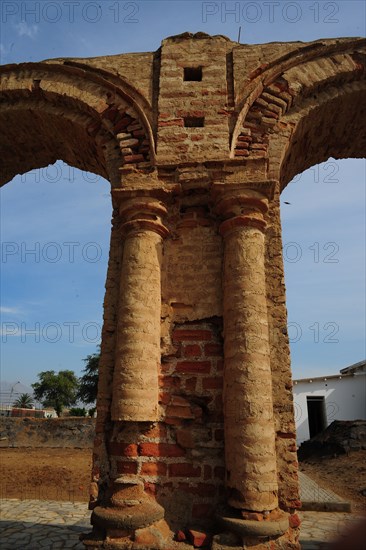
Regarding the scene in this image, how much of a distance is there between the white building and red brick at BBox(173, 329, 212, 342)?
2200 centimetres

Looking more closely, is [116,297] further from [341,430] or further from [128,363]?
[341,430]

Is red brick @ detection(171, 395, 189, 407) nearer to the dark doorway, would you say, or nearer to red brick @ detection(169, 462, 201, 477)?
red brick @ detection(169, 462, 201, 477)

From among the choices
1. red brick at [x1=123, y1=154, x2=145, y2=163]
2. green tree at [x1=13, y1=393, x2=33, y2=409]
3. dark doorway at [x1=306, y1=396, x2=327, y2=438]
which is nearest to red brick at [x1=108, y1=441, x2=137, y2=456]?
red brick at [x1=123, y1=154, x2=145, y2=163]

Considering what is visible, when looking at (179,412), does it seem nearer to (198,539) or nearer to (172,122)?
(198,539)

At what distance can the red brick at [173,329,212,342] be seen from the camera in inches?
135

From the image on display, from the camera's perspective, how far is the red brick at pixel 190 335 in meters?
3.44

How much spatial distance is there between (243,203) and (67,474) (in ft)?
34.1

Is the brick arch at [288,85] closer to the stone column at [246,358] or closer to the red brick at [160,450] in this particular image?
the stone column at [246,358]

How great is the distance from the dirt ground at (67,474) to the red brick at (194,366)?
663 centimetres

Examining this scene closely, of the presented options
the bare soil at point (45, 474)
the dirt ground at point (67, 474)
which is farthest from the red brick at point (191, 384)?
the dirt ground at point (67, 474)

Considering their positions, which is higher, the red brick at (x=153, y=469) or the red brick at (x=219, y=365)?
the red brick at (x=219, y=365)

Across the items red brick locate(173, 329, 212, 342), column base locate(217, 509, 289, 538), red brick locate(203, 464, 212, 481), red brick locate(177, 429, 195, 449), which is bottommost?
column base locate(217, 509, 289, 538)

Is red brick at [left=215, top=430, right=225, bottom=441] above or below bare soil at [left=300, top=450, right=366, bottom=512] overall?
above

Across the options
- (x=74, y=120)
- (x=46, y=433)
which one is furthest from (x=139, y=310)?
(x=46, y=433)
